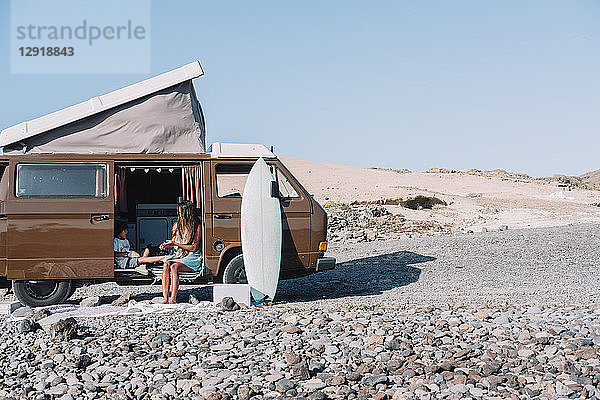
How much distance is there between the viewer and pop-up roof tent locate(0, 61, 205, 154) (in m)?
9.77

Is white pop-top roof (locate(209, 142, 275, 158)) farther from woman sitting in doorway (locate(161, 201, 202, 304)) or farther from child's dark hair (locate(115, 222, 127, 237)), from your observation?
child's dark hair (locate(115, 222, 127, 237))

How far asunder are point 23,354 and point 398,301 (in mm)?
5340

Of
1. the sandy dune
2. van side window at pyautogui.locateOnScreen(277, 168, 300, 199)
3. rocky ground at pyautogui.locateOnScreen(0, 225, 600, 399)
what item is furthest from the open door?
the sandy dune

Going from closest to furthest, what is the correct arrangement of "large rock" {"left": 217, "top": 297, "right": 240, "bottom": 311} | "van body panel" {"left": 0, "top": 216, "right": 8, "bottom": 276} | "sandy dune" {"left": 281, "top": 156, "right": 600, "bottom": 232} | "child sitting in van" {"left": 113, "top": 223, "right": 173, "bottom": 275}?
Answer: "large rock" {"left": 217, "top": 297, "right": 240, "bottom": 311}, "van body panel" {"left": 0, "top": 216, "right": 8, "bottom": 276}, "child sitting in van" {"left": 113, "top": 223, "right": 173, "bottom": 275}, "sandy dune" {"left": 281, "top": 156, "right": 600, "bottom": 232}

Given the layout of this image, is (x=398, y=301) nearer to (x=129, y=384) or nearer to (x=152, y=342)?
(x=152, y=342)

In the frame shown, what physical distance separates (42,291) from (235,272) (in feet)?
9.39

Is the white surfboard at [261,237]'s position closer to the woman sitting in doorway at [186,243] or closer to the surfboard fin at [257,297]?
the surfboard fin at [257,297]

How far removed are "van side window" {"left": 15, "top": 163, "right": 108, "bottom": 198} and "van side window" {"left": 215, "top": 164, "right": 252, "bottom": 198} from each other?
1.62 m

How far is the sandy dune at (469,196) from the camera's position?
2819 cm

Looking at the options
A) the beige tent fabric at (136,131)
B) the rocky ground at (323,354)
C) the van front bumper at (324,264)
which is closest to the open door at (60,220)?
the beige tent fabric at (136,131)

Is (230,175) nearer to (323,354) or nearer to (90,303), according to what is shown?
(90,303)

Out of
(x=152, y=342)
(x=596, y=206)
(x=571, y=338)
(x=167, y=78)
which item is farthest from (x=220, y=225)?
(x=596, y=206)

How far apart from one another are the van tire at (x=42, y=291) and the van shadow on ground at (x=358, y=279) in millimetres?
3149

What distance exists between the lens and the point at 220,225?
9.72 metres
